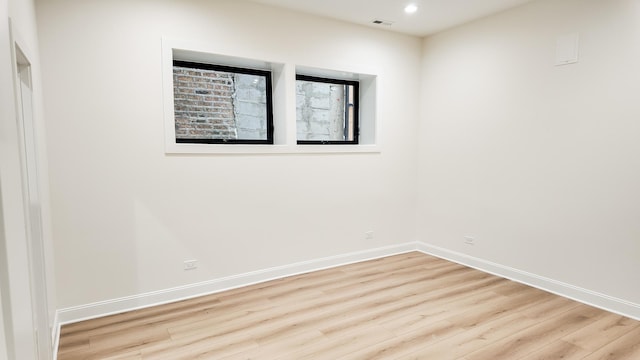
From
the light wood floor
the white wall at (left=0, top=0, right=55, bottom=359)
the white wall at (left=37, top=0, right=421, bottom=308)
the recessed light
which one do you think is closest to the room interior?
the white wall at (left=37, top=0, right=421, bottom=308)

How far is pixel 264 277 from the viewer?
3.80 metres

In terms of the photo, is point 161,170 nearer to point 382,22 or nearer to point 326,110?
point 326,110

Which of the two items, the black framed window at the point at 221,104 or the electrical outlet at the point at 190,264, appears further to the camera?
the black framed window at the point at 221,104

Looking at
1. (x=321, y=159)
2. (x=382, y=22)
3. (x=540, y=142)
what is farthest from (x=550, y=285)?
(x=382, y=22)

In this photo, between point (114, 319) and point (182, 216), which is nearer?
point (114, 319)

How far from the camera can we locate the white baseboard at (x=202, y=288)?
9.80 feet

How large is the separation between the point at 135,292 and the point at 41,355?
1193 millimetres

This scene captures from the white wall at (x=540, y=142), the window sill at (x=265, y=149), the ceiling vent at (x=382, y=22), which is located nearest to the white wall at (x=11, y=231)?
the window sill at (x=265, y=149)

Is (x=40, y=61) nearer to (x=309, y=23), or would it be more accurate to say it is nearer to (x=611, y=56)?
(x=309, y=23)

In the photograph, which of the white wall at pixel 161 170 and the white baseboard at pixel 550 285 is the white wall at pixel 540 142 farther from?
the white wall at pixel 161 170

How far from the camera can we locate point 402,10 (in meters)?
3.75

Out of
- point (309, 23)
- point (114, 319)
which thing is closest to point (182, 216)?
point (114, 319)

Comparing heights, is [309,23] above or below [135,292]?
above

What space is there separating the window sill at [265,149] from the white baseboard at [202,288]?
1.21m
